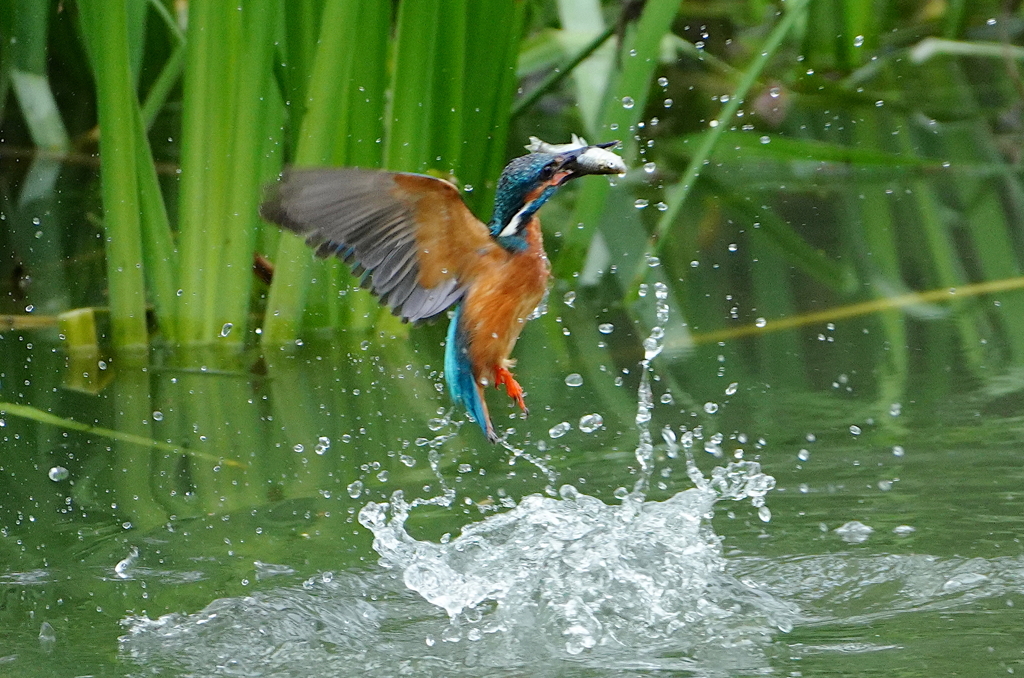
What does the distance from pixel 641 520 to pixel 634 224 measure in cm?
230

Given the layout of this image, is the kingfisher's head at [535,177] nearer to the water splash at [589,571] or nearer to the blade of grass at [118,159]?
the water splash at [589,571]

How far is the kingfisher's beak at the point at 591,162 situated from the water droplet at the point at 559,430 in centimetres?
90

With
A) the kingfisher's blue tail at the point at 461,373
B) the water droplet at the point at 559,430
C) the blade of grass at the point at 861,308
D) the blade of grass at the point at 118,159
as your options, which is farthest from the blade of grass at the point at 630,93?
the kingfisher's blue tail at the point at 461,373

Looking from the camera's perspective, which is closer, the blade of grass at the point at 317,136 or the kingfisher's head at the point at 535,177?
the kingfisher's head at the point at 535,177

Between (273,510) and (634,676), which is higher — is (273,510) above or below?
above

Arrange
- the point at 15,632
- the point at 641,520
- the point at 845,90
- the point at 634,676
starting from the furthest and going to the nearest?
the point at 845,90 → the point at 641,520 → the point at 15,632 → the point at 634,676

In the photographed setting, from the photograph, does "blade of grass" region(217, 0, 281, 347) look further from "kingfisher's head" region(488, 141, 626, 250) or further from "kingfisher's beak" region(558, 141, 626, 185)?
"kingfisher's beak" region(558, 141, 626, 185)

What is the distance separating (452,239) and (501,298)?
0.13 m

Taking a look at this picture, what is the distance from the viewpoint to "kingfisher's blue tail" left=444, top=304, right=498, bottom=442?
2.46 meters

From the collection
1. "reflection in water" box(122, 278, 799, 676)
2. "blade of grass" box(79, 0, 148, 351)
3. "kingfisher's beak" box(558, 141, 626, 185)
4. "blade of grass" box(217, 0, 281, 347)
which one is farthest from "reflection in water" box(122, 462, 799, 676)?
"blade of grass" box(79, 0, 148, 351)

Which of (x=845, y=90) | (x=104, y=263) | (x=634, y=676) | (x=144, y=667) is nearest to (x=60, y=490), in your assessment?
(x=144, y=667)

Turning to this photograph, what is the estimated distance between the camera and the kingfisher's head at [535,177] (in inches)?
85.5

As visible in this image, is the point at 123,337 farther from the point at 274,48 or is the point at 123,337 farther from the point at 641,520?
the point at 641,520

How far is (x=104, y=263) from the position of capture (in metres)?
4.50
